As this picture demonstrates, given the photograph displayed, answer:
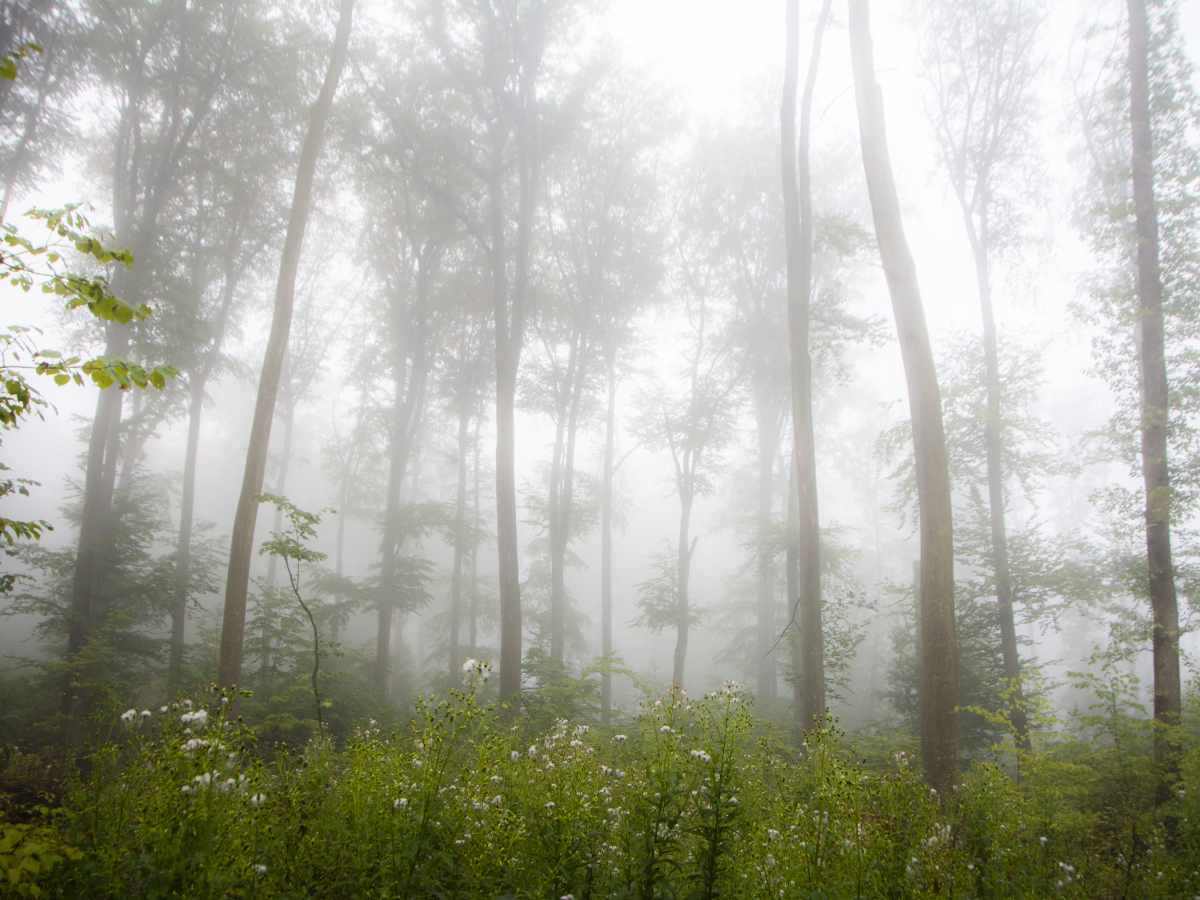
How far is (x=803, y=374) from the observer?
27.2ft

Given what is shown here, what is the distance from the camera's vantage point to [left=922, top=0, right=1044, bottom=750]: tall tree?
11.4m

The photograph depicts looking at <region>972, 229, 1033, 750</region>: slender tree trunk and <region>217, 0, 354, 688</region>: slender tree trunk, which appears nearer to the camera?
<region>217, 0, 354, 688</region>: slender tree trunk

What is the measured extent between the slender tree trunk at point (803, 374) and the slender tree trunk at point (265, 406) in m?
7.65

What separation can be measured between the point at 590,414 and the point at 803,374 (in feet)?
31.5

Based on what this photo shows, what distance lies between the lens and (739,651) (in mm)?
18828

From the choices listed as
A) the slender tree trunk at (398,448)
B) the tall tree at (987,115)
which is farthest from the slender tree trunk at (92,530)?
the tall tree at (987,115)

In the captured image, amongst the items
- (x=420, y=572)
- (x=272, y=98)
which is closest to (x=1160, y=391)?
(x=420, y=572)

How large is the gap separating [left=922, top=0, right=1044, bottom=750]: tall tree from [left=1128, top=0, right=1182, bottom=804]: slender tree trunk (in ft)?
8.92

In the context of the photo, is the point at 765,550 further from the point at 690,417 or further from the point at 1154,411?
the point at 1154,411

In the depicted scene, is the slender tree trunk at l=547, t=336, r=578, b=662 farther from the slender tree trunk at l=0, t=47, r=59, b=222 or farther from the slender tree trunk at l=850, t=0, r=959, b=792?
the slender tree trunk at l=0, t=47, r=59, b=222

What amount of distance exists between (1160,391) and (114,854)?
13.1 metres

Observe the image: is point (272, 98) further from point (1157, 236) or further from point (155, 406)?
point (1157, 236)

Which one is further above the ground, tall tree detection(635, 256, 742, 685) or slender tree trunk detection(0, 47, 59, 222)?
slender tree trunk detection(0, 47, 59, 222)

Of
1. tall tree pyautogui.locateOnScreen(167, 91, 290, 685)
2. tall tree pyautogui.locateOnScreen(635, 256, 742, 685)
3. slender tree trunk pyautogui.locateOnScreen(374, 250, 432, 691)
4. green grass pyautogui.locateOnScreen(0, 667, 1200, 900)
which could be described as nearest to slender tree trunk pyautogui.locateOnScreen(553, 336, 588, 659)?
tall tree pyautogui.locateOnScreen(635, 256, 742, 685)
